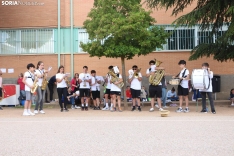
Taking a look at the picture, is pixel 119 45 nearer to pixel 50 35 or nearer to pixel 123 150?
pixel 50 35

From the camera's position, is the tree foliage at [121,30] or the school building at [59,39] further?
the school building at [59,39]

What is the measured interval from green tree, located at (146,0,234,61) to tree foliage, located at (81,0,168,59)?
4.47ft

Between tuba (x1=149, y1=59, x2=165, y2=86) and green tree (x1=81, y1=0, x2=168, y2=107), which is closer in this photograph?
tuba (x1=149, y1=59, x2=165, y2=86)

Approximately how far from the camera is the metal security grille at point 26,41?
28.7 m

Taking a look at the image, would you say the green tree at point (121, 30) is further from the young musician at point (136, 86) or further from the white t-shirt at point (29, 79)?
the white t-shirt at point (29, 79)

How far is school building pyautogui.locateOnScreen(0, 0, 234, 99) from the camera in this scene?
91.4 ft

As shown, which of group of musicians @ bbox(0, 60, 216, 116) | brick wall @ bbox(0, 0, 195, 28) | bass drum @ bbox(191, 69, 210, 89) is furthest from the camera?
brick wall @ bbox(0, 0, 195, 28)

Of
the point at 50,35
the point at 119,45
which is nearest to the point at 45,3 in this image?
the point at 50,35

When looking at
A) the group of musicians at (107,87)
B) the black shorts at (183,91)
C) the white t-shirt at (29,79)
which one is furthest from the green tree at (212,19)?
the white t-shirt at (29,79)

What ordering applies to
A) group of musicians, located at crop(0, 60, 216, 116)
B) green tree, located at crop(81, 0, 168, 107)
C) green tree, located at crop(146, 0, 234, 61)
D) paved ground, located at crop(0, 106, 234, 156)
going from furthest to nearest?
green tree, located at crop(146, 0, 234, 61)
green tree, located at crop(81, 0, 168, 107)
group of musicians, located at crop(0, 60, 216, 116)
paved ground, located at crop(0, 106, 234, 156)

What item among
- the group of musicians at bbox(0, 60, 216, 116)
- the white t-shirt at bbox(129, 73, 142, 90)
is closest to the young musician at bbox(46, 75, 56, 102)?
the group of musicians at bbox(0, 60, 216, 116)

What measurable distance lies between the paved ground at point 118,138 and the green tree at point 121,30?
633cm

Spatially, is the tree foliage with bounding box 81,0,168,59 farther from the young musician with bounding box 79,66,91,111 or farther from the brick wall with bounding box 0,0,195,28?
the brick wall with bounding box 0,0,195,28

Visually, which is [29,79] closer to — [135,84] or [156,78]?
[135,84]
